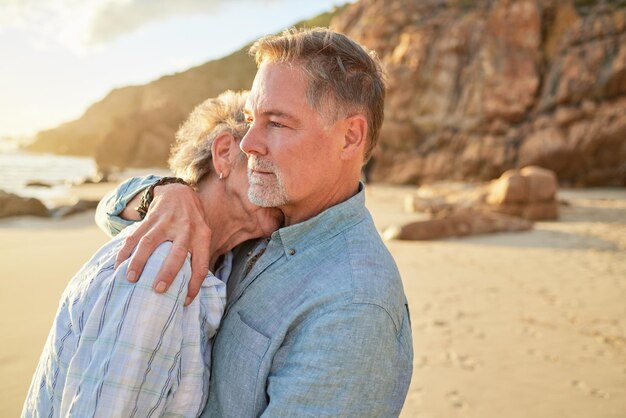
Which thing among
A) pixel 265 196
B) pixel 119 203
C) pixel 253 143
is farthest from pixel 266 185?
pixel 119 203

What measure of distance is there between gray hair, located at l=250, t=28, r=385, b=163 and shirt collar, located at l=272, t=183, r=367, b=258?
1.08 feet

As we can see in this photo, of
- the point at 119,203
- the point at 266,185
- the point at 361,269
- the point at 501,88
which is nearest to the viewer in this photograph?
the point at 361,269

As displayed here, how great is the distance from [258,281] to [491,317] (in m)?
4.92

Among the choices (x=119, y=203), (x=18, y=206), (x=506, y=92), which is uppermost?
(x=119, y=203)

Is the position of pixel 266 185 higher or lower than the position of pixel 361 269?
higher

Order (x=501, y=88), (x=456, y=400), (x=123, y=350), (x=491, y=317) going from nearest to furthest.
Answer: (x=123, y=350)
(x=456, y=400)
(x=491, y=317)
(x=501, y=88)

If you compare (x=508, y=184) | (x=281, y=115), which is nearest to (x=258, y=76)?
(x=281, y=115)

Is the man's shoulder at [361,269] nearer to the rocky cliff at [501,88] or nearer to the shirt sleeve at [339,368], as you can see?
the shirt sleeve at [339,368]

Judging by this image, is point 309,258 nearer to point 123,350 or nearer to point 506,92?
point 123,350

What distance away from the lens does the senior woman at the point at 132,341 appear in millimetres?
1352

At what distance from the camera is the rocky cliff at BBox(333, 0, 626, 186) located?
22766mm

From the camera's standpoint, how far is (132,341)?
1.36 metres

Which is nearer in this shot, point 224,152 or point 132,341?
point 132,341

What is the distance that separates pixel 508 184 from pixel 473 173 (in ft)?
39.2
